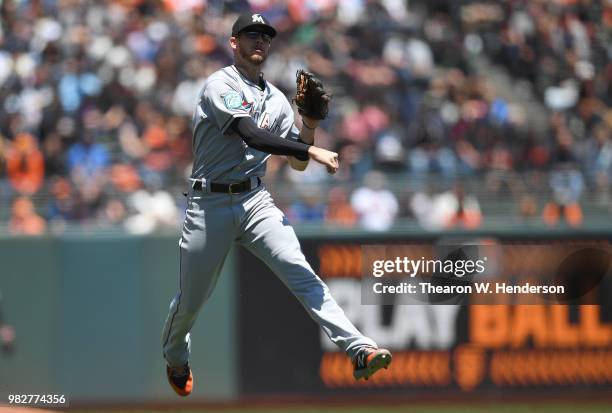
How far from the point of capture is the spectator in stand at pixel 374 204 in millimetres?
12062

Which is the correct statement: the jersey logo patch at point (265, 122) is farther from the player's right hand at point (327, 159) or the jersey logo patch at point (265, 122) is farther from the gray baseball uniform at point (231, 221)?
the player's right hand at point (327, 159)

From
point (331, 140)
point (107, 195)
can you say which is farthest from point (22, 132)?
point (331, 140)

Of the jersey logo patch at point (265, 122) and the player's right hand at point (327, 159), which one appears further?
the jersey logo patch at point (265, 122)

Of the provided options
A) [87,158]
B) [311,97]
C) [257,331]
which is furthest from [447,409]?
[87,158]

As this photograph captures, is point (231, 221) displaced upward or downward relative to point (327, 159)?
downward

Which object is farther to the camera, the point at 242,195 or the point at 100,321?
the point at 100,321

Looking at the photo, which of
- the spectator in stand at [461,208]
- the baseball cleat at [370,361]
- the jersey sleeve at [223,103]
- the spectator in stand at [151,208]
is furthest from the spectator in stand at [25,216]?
the baseball cleat at [370,361]

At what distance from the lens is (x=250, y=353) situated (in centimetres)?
1070

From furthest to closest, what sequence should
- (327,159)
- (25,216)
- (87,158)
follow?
(87,158)
(25,216)
(327,159)

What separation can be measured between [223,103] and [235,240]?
85 centimetres

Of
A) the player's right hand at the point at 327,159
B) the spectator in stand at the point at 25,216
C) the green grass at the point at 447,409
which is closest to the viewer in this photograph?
the player's right hand at the point at 327,159

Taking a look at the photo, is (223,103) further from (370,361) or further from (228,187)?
(370,361)

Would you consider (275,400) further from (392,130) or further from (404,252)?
(392,130)

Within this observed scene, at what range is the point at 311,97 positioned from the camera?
6.64 m
